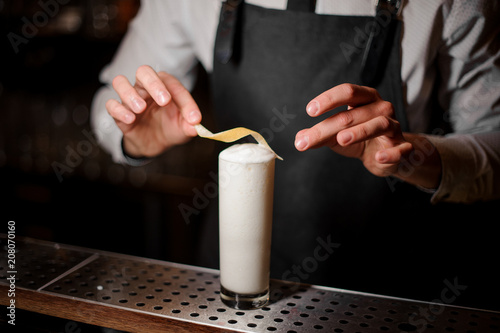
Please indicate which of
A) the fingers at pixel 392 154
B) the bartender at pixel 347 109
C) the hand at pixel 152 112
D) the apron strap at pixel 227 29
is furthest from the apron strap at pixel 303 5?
the fingers at pixel 392 154

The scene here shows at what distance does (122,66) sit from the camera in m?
1.95

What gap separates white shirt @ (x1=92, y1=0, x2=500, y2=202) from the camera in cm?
153

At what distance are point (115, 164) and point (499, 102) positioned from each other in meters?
2.41

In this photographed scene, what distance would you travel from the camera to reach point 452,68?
164 cm

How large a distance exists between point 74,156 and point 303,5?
2.24 metres

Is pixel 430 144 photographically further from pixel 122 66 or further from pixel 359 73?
pixel 122 66

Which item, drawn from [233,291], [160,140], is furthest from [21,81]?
[233,291]

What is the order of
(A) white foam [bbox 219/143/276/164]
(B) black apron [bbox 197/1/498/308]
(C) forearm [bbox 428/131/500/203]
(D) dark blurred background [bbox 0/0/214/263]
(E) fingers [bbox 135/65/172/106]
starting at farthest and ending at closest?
1. (D) dark blurred background [bbox 0/0/214/263]
2. (B) black apron [bbox 197/1/498/308]
3. (C) forearm [bbox 428/131/500/203]
4. (E) fingers [bbox 135/65/172/106]
5. (A) white foam [bbox 219/143/276/164]

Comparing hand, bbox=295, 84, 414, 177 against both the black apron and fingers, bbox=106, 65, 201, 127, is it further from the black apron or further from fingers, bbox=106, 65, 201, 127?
the black apron

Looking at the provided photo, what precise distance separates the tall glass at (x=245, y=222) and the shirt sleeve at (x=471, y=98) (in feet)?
2.28

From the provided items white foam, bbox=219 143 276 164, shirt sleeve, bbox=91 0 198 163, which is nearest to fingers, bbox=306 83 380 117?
white foam, bbox=219 143 276 164

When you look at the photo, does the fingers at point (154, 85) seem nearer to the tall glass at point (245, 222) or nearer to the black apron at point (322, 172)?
the tall glass at point (245, 222)

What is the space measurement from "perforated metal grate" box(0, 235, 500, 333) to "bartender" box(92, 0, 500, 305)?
0.39 metres

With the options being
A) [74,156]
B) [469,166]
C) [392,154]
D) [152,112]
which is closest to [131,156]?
[152,112]
